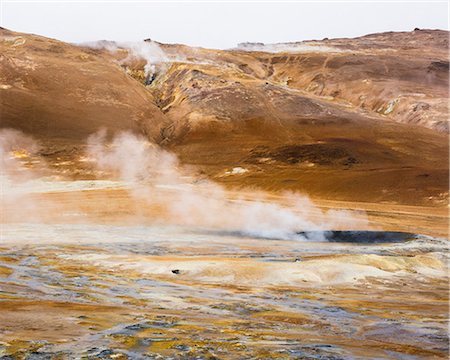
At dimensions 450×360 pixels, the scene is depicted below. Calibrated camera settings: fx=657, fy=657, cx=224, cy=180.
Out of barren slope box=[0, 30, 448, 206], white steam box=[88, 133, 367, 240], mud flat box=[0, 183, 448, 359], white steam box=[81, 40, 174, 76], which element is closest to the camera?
mud flat box=[0, 183, 448, 359]

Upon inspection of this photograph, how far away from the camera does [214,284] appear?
22234 mm

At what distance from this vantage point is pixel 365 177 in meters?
86.4

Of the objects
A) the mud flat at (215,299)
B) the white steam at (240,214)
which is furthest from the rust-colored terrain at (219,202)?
the white steam at (240,214)

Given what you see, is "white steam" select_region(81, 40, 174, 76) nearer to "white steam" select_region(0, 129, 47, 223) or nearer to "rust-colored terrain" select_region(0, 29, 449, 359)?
"rust-colored terrain" select_region(0, 29, 449, 359)

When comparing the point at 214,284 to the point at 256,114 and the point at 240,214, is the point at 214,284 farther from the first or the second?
the point at 256,114

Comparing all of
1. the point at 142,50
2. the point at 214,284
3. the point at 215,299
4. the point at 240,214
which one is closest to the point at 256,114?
the point at 142,50

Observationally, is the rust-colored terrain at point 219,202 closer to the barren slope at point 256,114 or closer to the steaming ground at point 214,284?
the steaming ground at point 214,284

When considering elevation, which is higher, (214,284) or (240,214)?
(214,284)

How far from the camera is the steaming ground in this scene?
42.8 ft

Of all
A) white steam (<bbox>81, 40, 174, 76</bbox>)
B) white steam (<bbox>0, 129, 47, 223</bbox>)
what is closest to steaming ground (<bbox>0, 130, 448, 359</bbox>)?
white steam (<bbox>0, 129, 47, 223</bbox>)

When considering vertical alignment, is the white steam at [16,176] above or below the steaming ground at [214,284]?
below

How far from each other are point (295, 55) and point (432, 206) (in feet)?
348

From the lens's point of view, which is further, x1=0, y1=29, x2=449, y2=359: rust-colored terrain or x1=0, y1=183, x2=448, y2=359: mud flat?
x1=0, y1=29, x2=449, y2=359: rust-colored terrain

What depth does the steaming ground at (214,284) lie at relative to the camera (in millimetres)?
13039
